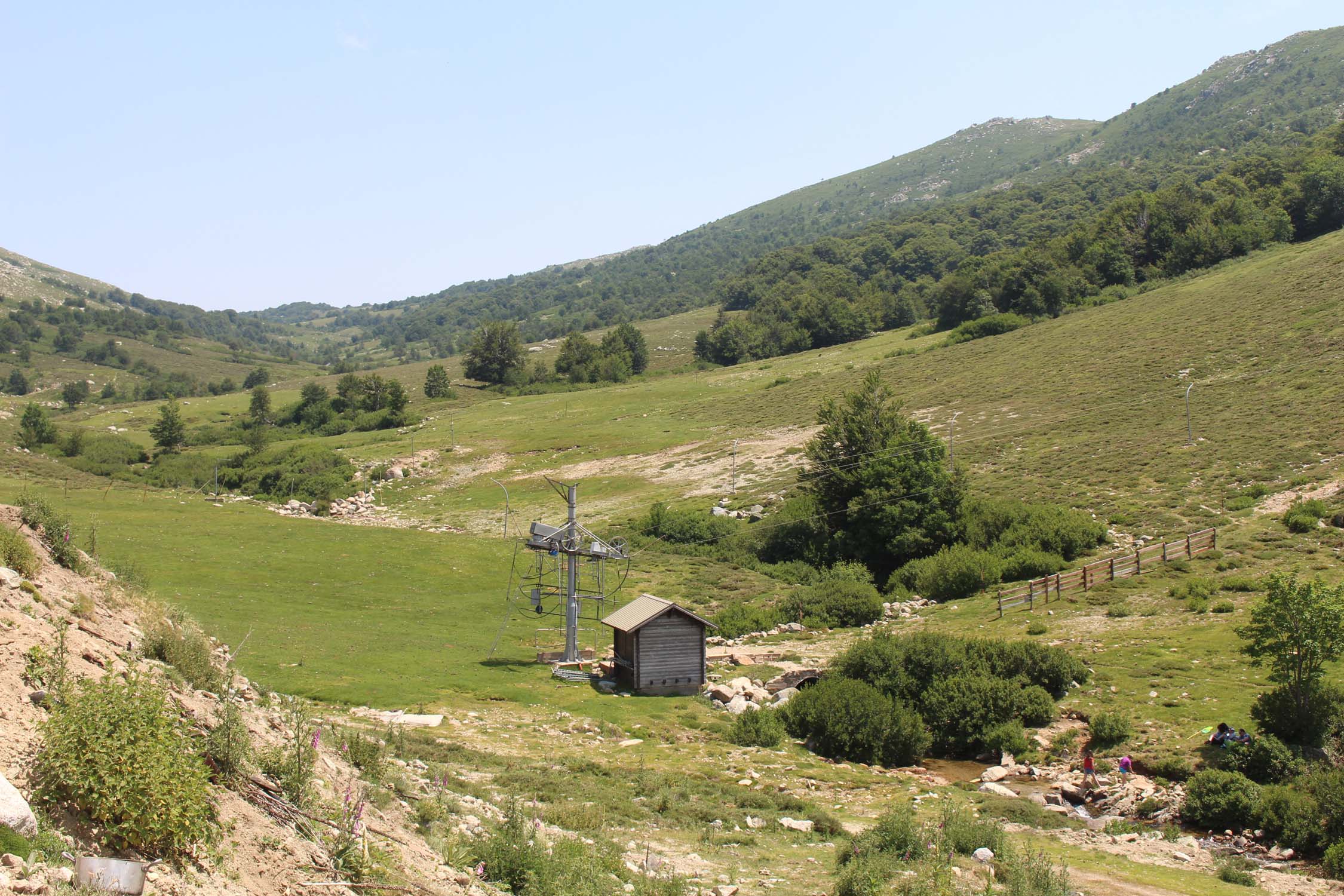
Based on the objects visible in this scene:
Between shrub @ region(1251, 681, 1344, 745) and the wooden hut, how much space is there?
15.8 m

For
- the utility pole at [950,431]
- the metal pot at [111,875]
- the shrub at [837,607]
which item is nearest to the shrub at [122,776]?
the metal pot at [111,875]

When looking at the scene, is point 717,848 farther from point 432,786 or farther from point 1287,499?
point 1287,499

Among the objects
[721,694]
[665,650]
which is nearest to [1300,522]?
[721,694]

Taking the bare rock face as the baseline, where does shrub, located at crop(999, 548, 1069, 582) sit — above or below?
below

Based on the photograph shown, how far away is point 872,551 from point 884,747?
26204 millimetres

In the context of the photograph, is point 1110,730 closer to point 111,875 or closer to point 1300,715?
point 1300,715

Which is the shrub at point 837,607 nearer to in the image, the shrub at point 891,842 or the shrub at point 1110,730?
the shrub at point 1110,730

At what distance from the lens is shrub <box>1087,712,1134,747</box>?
2589cm

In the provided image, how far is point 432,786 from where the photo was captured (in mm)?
15859

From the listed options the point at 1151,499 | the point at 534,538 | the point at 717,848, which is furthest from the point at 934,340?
the point at 717,848

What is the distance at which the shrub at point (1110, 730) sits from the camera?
25891 mm

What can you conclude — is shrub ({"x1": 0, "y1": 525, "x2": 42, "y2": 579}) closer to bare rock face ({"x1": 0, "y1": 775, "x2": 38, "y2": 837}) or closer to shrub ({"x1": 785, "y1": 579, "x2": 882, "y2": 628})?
bare rock face ({"x1": 0, "y1": 775, "x2": 38, "y2": 837})

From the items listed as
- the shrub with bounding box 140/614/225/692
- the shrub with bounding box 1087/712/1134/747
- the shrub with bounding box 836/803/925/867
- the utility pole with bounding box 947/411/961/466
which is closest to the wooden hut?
the shrub with bounding box 1087/712/1134/747

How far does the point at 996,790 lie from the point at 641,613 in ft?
41.7
